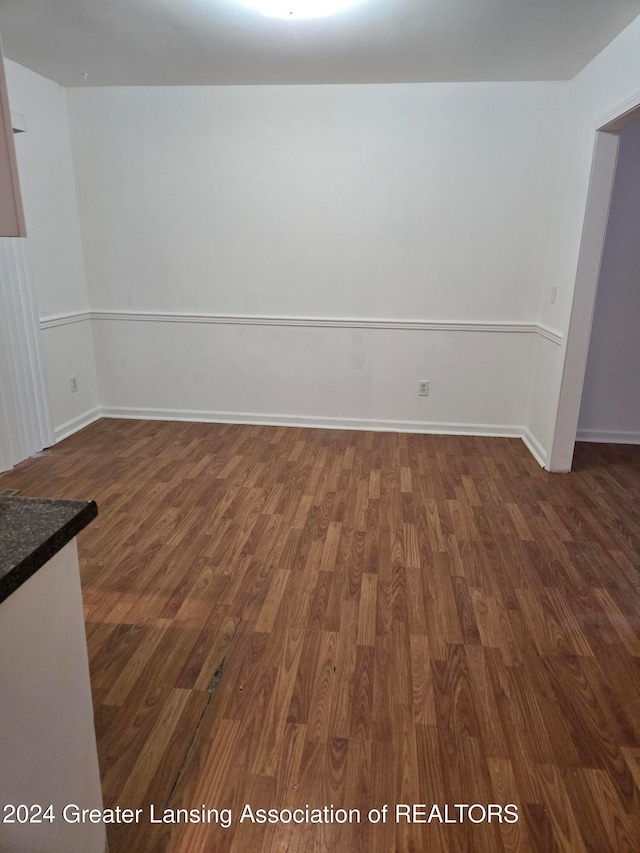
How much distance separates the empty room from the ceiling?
0.03 metres

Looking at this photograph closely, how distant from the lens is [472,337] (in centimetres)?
400

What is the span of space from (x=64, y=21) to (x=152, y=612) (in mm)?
2882

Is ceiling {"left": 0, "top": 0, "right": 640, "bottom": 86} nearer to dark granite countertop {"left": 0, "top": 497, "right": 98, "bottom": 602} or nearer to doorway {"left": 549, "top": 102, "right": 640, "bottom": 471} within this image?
doorway {"left": 549, "top": 102, "right": 640, "bottom": 471}

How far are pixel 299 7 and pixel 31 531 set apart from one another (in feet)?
8.66

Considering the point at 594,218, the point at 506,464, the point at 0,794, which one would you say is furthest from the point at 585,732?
the point at 594,218

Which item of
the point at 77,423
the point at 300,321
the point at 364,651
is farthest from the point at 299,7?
the point at 77,423

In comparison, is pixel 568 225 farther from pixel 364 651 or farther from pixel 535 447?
pixel 364 651

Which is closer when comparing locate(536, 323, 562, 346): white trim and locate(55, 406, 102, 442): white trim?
locate(536, 323, 562, 346): white trim

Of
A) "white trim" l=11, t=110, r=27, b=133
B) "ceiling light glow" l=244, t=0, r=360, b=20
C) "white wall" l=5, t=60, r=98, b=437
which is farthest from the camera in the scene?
"white wall" l=5, t=60, r=98, b=437

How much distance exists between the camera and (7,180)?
1.03 metres

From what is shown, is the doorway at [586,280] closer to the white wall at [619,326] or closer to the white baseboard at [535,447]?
the white baseboard at [535,447]

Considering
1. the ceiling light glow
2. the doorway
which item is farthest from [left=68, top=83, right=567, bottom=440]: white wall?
the ceiling light glow

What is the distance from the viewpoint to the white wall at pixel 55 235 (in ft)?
11.5

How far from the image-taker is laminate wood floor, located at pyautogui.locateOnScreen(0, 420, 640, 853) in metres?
1.41
